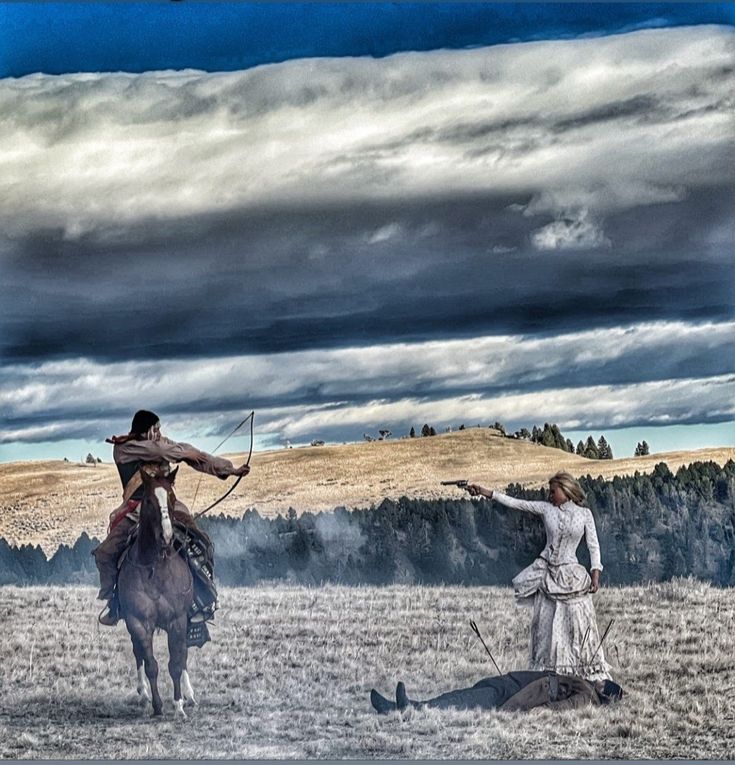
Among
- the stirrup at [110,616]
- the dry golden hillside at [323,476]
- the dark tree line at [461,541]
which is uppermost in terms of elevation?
the dry golden hillside at [323,476]

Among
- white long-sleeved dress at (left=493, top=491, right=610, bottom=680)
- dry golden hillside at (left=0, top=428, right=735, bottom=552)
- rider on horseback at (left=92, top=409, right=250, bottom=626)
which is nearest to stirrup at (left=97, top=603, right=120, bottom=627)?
rider on horseback at (left=92, top=409, right=250, bottom=626)

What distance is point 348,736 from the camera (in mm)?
11031

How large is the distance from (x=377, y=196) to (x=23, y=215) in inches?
→ 98.6

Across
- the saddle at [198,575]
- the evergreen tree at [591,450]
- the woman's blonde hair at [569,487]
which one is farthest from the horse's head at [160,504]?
the evergreen tree at [591,450]

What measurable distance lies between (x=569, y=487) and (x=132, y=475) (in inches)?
114

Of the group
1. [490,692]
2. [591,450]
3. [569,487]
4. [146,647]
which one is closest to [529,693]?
[490,692]

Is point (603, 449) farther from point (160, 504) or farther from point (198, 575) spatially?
point (160, 504)

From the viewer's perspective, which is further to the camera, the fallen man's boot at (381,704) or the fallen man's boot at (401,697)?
the fallen man's boot at (381,704)

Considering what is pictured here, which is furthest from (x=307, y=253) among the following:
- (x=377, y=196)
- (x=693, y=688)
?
(x=693, y=688)

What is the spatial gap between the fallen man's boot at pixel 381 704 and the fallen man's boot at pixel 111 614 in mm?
1775

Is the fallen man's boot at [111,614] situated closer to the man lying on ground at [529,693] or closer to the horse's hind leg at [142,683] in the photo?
the horse's hind leg at [142,683]

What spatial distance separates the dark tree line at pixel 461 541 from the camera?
458 inches

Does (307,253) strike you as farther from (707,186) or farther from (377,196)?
(707,186)

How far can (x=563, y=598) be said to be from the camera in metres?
10.9
